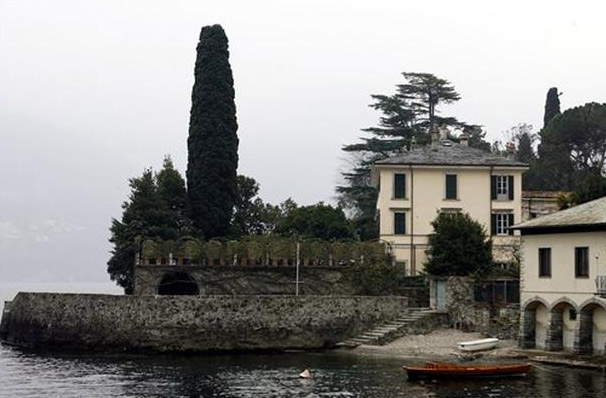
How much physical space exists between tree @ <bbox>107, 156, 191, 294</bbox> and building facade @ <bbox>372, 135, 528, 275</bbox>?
1473cm

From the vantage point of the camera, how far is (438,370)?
45281mm

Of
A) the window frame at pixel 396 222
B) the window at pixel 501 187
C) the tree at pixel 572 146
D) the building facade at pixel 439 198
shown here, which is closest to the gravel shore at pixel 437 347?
the building facade at pixel 439 198

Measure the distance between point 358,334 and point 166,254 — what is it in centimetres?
1403

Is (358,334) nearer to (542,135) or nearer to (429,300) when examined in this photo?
(429,300)

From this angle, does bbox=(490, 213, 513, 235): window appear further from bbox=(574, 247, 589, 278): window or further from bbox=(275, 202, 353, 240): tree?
bbox=(574, 247, 589, 278): window

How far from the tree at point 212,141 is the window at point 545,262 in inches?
1056

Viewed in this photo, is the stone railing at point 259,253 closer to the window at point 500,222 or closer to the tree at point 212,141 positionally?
the tree at point 212,141

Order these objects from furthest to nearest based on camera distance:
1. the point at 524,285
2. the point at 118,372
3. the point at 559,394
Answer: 1. the point at 524,285
2. the point at 118,372
3. the point at 559,394


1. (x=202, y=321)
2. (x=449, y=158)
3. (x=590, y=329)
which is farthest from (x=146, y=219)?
(x=590, y=329)

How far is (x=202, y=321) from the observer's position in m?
58.6

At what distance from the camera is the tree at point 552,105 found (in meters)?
113

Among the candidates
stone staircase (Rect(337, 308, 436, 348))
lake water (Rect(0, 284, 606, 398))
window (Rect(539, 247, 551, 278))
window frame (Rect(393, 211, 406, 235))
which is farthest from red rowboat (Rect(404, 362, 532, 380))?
window frame (Rect(393, 211, 406, 235))

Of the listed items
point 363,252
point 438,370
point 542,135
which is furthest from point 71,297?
point 542,135

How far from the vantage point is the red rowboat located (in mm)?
45188
